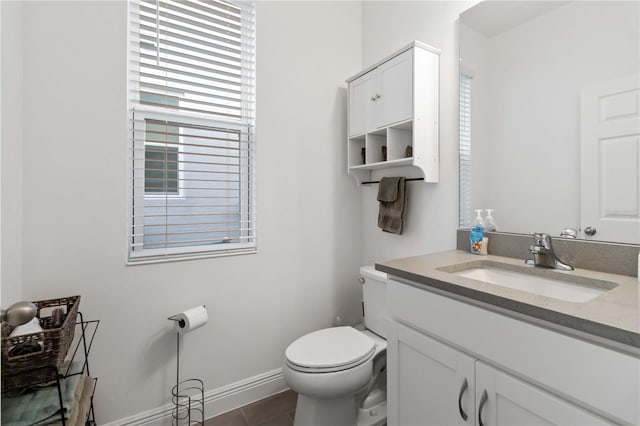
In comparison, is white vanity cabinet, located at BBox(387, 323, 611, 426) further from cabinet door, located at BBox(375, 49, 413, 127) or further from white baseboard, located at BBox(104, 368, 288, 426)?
cabinet door, located at BBox(375, 49, 413, 127)

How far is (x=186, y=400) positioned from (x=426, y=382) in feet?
4.13

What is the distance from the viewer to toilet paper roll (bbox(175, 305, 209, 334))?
1442 mm

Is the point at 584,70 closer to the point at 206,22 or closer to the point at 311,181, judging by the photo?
the point at 311,181

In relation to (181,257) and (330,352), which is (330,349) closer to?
(330,352)

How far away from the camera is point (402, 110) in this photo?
1.61 metres

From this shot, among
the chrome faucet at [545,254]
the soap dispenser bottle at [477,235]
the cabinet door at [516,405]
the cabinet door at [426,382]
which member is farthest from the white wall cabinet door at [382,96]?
the cabinet door at [516,405]

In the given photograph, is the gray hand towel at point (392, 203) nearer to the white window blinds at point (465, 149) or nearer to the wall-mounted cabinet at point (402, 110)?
the wall-mounted cabinet at point (402, 110)

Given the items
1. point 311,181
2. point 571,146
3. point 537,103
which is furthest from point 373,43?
point 571,146

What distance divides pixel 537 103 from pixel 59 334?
1943 millimetres

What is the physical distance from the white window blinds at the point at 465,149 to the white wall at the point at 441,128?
32mm

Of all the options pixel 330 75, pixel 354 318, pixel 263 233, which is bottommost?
pixel 354 318

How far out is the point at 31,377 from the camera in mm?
939

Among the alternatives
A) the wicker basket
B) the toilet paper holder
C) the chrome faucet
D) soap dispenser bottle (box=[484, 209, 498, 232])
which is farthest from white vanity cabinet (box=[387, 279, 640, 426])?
the wicker basket

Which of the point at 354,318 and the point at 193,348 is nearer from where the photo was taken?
the point at 193,348
